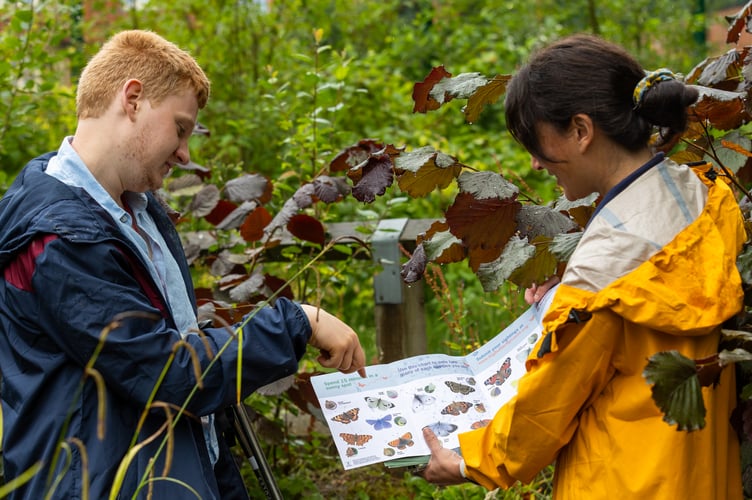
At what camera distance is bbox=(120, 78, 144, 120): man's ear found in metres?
2.04

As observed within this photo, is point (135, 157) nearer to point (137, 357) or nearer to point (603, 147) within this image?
point (137, 357)

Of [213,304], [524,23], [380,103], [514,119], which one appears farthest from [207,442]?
[524,23]

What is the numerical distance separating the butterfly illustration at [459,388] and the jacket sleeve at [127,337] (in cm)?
49

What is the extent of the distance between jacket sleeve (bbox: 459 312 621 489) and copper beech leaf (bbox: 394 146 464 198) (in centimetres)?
70

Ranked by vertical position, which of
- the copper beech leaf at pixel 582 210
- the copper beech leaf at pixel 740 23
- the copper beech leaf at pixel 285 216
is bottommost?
the copper beech leaf at pixel 285 216

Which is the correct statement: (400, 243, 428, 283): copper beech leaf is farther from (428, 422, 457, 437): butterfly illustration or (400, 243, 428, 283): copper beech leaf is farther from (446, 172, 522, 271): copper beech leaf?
(428, 422, 457, 437): butterfly illustration

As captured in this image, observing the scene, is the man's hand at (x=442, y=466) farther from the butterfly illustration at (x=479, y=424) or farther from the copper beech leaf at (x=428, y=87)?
the copper beech leaf at (x=428, y=87)

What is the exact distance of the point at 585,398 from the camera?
1.74 m

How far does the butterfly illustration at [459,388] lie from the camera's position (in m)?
2.25

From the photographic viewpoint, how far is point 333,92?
4.62 metres

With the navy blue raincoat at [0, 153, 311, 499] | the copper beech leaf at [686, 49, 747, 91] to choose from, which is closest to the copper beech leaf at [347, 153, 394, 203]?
the navy blue raincoat at [0, 153, 311, 499]

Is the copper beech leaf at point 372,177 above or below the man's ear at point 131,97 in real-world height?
below

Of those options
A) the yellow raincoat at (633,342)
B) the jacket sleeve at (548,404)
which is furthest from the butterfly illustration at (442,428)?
the yellow raincoat at (633,342)

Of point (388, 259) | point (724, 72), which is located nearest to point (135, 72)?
point (724, 72)
